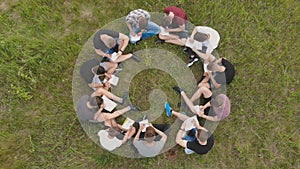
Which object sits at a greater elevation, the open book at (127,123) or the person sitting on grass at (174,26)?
the person sitting on grass at (174,26)

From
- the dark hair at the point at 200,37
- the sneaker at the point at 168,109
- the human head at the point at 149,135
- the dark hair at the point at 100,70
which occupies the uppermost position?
the dark hair at the point at 200,37

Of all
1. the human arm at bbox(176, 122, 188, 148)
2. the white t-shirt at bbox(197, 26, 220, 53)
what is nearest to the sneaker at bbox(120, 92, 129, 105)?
the human arm at bbox(176, 122, 188, 148)

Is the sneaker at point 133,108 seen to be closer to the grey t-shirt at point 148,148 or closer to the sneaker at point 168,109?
the sneaker at point 168,109

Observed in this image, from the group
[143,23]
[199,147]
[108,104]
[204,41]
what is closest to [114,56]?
[143,23]

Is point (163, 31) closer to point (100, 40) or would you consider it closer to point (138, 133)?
point (100, 40)

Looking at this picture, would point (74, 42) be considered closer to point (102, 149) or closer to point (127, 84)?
point (127, 84)

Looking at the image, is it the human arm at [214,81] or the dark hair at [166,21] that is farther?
the dark hair at [166,21]

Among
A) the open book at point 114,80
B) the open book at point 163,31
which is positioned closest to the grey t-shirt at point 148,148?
the open book at point 114,80
